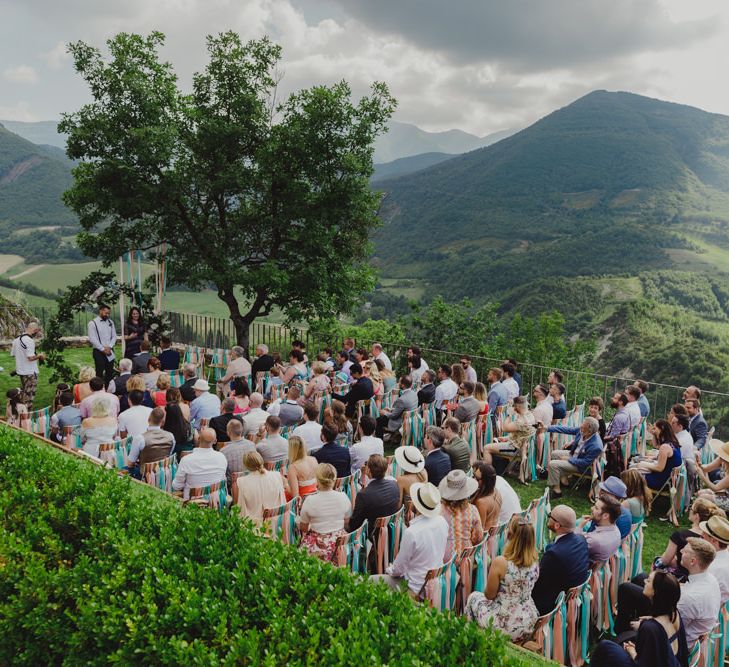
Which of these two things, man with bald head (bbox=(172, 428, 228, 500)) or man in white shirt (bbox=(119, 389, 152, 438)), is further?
man in white shirt (bbox=(119, 389, 152, 438))

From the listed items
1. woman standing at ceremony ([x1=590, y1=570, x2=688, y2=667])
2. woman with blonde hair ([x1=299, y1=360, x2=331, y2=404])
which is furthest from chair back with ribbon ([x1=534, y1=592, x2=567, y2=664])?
woman with blonde hair ([x1=299, y1=360, x2=331, y2=404])

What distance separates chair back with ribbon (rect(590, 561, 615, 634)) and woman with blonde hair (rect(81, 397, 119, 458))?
540 cm

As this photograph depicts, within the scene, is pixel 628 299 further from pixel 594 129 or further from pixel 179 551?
pixel 594 129

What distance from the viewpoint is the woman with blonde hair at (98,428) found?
6.88 m

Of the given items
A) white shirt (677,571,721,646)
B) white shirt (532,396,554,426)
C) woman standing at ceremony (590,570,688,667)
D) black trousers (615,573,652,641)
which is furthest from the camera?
white shirt (532,396,554,426)

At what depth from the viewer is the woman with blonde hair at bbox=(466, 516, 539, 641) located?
159 inches

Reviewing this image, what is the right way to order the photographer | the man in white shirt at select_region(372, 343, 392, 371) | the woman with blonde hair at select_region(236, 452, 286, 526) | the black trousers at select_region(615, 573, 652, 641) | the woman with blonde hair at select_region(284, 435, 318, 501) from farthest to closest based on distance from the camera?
the man in white shirt at select_region(372, 343, 392, 371), the photographer, the woman with blonde hair at select_region(284, 435, 318, 501), the woman with blonde hair at select_region(236, 452, 286, 526), the black trousers at select_region(615, 573, 652, 641)

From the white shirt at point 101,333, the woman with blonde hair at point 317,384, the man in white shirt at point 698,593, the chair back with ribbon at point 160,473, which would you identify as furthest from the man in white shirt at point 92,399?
the man in white shirt at point 698,593

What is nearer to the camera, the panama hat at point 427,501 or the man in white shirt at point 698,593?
the man in white shirt at point 698,593

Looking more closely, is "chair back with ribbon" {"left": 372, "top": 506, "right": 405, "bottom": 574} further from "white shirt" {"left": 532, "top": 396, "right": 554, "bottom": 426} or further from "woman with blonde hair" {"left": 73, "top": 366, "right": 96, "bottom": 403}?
"woman with blonde hair" {"left": 73, "top": 366, "right": 96, "bottom": 403}

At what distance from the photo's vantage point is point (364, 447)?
266 inches

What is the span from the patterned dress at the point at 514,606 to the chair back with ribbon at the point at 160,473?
3639mm

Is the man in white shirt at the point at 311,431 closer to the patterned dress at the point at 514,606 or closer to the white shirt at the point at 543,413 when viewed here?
the white shirt at the point at 543,413

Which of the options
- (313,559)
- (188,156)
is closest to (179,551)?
(313,559)
